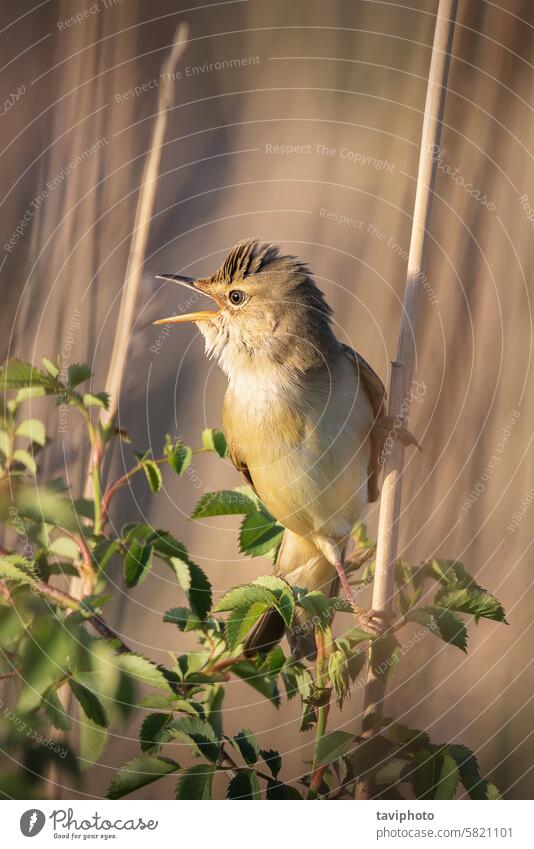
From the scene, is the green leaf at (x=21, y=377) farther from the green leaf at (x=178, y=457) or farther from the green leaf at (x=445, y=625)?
the green leaf at (x=445, y=625)

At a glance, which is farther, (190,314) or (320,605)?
(190,314)

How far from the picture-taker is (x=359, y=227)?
241 cm

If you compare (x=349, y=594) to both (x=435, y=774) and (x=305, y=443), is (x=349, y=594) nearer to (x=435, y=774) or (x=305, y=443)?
(x=305, y=443)

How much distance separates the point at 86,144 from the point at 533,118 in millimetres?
1330

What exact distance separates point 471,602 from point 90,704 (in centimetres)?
78

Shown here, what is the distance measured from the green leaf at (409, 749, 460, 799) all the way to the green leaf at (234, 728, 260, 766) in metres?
0.31

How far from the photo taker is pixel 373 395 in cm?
228

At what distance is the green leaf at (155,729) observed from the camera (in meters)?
1.54

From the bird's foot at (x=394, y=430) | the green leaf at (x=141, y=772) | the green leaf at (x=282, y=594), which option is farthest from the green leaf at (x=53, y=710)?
the bird's foot at (x=394, y=430)

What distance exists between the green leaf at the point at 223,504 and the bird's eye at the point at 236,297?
1.85ft

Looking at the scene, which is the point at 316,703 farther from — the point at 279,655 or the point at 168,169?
the point at 168,169

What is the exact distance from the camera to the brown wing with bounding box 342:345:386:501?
87.6 inches

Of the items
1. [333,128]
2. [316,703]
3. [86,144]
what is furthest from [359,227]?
[316,703]
